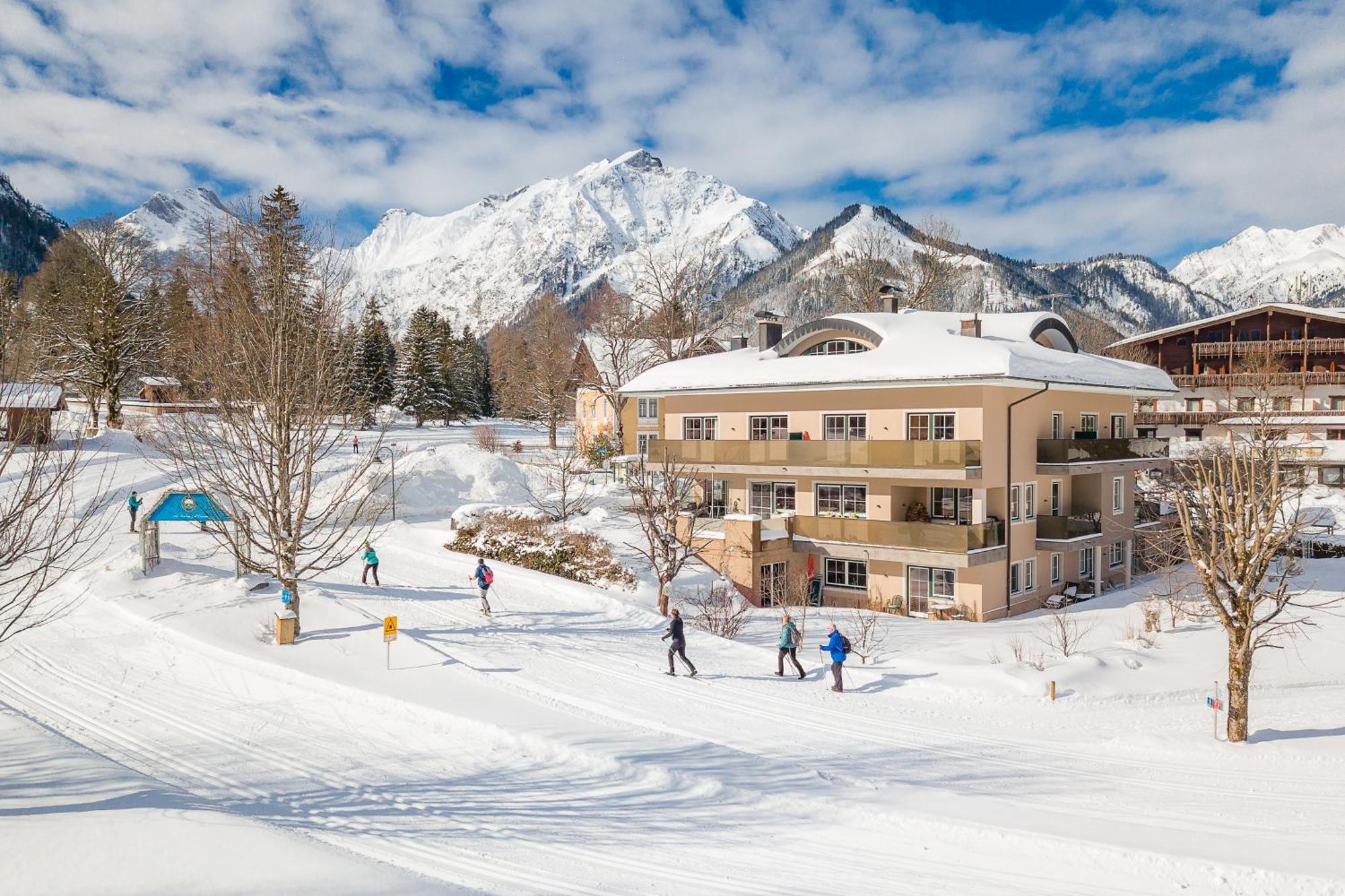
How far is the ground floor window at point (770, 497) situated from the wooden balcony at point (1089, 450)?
8476 mm

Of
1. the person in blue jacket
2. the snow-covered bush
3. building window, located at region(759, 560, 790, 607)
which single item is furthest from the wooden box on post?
building window, located at region(759, 560, 790, 607)

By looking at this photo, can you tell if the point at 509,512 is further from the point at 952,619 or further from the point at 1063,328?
the point at 1063,328

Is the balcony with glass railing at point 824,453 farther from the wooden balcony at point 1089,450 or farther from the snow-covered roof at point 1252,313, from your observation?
the snow-covered roof at point 1252,313

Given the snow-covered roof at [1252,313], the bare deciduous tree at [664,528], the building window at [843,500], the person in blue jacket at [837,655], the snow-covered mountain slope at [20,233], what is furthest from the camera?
the snow-covered mountain slope at [20,233]

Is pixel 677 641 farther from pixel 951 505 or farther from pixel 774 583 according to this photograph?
pixel 951 505

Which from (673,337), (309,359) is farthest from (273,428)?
(673,337)

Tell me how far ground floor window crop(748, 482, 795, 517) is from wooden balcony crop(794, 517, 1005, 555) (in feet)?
5.14

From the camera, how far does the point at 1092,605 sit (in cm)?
2695

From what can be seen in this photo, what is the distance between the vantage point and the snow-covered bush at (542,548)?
2522 centimetres

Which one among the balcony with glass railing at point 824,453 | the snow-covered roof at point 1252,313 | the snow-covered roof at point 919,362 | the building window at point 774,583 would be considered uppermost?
the snow-covered roof at point 1252,313

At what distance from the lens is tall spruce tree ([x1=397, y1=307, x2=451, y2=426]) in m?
70.1

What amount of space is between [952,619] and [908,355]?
8540 millimetres

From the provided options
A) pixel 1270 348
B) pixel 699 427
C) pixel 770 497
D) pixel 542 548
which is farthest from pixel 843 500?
pixel 1270 348

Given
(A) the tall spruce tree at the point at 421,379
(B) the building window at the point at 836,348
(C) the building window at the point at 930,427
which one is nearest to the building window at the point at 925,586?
(C) the building window at the point at 930,427
